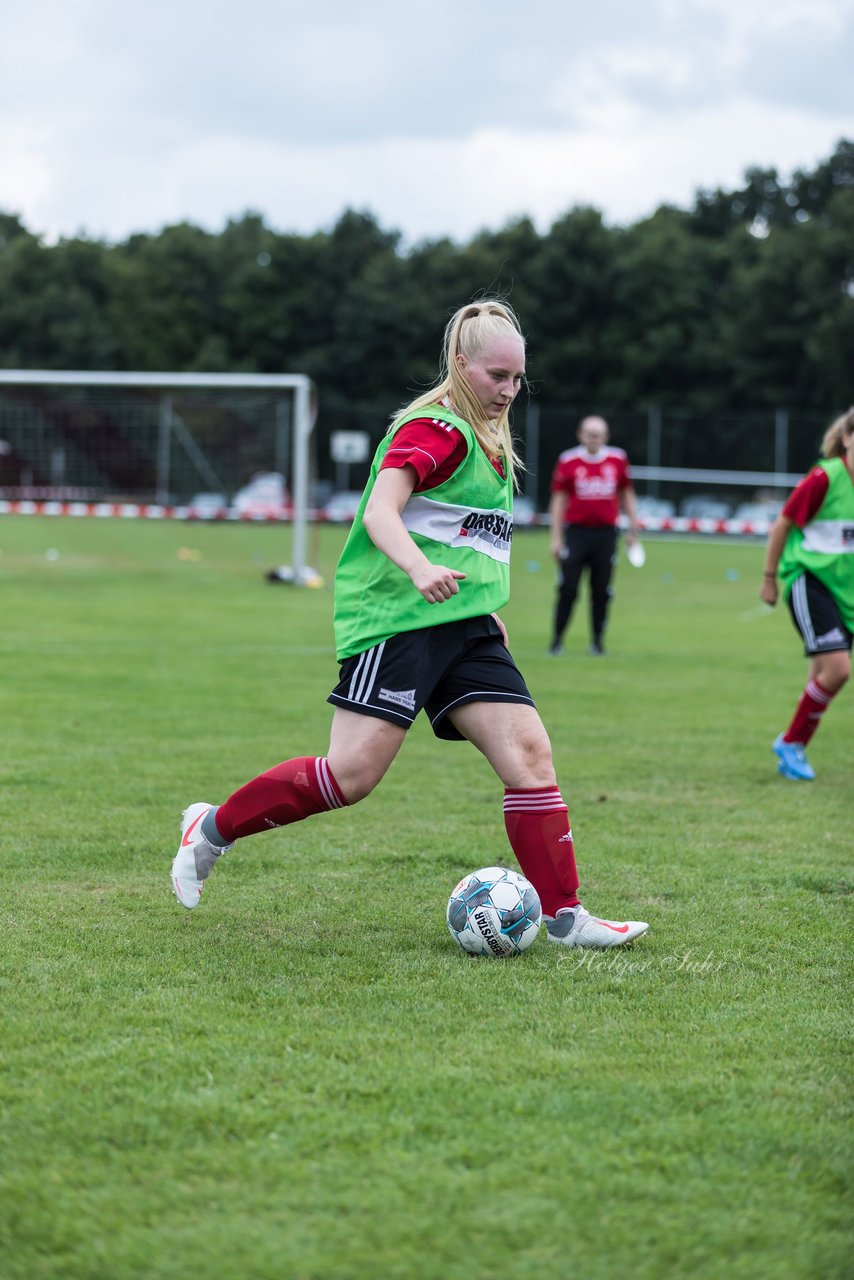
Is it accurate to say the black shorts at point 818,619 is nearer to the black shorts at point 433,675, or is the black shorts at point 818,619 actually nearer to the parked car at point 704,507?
the black shorts at point 433,675

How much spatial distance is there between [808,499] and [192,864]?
415 centimetres

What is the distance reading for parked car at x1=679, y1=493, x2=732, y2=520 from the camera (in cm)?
4194

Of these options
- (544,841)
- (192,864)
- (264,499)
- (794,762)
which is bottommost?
(264,499)

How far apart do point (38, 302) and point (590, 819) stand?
63839mm

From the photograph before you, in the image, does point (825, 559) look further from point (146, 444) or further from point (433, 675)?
point (146, 444)

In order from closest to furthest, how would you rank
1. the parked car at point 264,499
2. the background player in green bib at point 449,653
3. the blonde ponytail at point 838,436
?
the background player in green bib at point 449,653, the blonde ponytail at point 838,436, the parked car at point 264,499

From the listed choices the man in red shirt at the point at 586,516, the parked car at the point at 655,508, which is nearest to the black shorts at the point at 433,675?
the man in red shirt at the point at 586,516

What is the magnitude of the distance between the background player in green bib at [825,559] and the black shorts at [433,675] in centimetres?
328

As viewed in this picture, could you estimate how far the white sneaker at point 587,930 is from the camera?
4297mm

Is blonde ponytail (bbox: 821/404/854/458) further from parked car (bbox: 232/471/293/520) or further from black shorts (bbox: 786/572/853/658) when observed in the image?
parked car (bbox: 232/471/293/520)

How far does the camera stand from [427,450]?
13.5ft

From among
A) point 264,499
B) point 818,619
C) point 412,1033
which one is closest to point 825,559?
point 818,619

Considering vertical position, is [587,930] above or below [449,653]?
below

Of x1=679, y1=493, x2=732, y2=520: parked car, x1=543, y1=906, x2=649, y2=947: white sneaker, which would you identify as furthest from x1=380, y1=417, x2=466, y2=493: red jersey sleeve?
x1=679, y1=493, x2=732, y2=520: parked car
